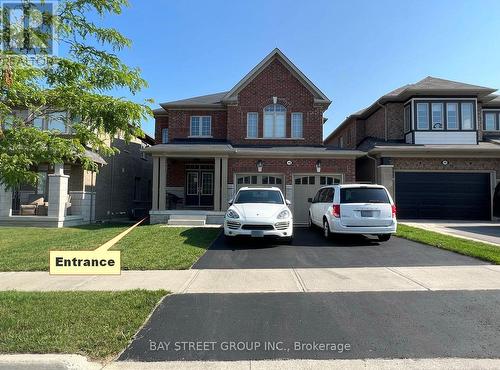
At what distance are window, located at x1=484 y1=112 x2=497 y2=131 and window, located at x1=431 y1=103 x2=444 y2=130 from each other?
17.0 feet

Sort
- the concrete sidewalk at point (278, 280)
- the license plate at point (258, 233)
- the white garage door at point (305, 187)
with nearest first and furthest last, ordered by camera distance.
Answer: the concrete sidewalk at point (278, 280) < the license plate at point (258, 233) < the white garage door at point (305, 187)

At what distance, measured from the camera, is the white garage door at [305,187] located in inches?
723

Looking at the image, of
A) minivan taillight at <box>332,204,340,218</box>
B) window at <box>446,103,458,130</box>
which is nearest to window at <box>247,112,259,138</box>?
minivan taillight at <box>332,204,340,218</box>

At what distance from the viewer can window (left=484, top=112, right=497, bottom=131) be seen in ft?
75.4

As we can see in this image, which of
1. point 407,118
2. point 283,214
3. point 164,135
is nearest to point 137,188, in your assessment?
point 164,135

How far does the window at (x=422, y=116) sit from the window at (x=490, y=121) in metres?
5.87

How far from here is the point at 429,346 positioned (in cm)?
400

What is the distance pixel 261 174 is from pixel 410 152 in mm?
7572

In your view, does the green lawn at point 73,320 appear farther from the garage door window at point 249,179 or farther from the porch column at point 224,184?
the garage door window at point 249,179

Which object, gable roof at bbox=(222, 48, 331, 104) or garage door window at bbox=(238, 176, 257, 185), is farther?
gable roof at bbox=(222, 48, 331, 104)

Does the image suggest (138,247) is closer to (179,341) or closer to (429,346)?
(179,341)

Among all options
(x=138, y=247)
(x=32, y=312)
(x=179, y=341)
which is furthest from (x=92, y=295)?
(x=138, y=247)

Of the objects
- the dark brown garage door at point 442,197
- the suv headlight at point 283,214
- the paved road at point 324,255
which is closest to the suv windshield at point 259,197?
the suv headlight at point 283,214

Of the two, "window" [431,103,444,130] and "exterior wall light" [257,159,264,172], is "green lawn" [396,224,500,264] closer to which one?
"exterior wall light" [257,159,264,172]
